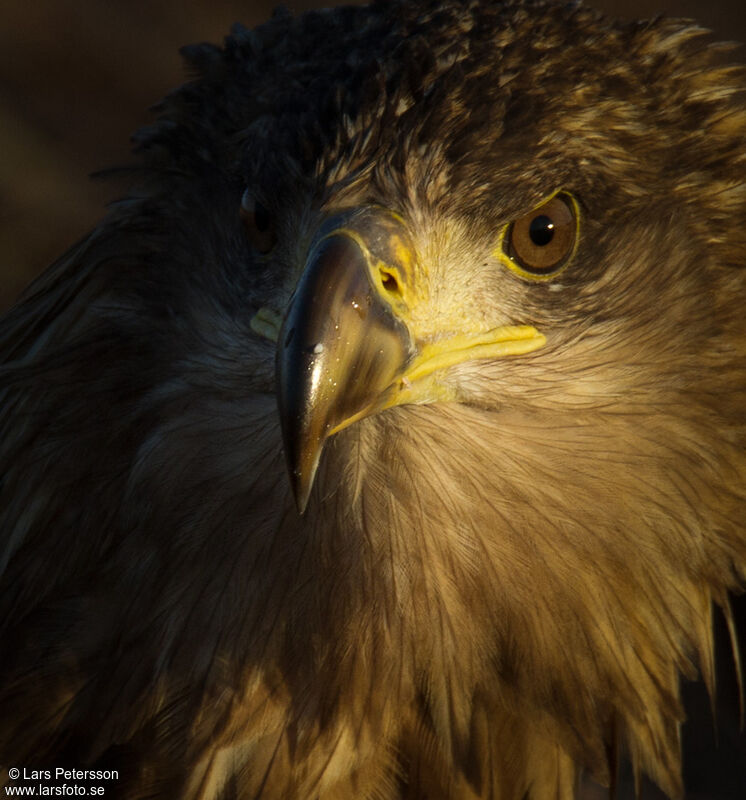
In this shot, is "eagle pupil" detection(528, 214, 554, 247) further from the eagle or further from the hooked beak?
the hooked beak

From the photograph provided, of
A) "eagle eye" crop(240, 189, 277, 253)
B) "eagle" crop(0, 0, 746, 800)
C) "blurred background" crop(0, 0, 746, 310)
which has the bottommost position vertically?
"eagle" crop(0, 0, 746, 800)

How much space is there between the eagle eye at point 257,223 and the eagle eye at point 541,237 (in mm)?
311

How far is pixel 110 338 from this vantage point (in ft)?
6.02

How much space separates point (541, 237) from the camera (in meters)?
1.70

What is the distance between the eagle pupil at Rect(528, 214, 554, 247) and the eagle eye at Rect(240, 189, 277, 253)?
1.12ft

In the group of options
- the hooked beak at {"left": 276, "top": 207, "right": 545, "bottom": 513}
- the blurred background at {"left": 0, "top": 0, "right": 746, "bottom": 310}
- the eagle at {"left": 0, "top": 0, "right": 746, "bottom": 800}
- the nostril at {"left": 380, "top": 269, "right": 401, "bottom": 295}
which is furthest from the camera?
the blurred background at {"left": 0, "top": 0, "right": 746, "bottom": 310}

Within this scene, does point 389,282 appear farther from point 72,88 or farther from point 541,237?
point 72,88

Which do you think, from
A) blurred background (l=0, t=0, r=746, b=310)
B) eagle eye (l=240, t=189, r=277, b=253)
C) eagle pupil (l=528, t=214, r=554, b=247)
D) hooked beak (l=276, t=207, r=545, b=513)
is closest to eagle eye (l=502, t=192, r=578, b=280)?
eagle pupil (l=528, t=214, r=554, b=247)

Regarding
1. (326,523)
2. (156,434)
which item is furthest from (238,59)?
(326,523)

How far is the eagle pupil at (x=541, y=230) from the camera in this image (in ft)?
5.57

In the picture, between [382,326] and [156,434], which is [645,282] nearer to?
[382,326]

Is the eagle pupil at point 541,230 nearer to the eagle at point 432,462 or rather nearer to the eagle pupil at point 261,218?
the eagle at point 432,462

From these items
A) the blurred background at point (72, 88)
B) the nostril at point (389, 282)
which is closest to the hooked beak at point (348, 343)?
the nostril at point (389, 282)

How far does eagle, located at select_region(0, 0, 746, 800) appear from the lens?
1661 millimetres
